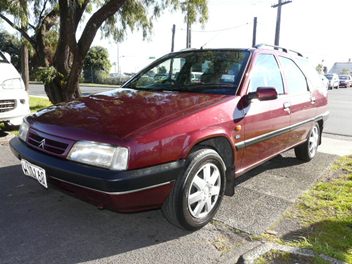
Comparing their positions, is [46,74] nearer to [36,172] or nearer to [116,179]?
[36,172]

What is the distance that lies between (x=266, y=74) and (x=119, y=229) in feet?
7.87

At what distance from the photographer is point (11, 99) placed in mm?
6531

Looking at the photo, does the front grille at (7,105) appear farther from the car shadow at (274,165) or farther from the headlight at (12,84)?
the car shadow at (274,165)

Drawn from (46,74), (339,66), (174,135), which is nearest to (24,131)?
(174,135)

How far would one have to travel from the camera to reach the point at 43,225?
3449 millimetres

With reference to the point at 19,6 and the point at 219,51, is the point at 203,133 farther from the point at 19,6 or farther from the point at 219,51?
the point at 19,6

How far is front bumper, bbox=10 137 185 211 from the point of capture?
2.80 m

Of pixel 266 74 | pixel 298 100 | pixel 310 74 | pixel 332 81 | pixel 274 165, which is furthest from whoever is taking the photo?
pixel 332 81

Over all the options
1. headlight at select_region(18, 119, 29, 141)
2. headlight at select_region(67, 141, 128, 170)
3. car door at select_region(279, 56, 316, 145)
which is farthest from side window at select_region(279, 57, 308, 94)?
headlight at select_region(18, 119, 29, 141)

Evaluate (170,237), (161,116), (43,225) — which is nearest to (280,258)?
(170,237)

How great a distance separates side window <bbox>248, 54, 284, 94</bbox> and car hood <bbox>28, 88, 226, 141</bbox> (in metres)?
0.57

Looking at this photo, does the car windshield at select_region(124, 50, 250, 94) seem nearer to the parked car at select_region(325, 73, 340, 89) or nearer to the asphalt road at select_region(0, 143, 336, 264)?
the asphalt road at select_region(0, 143, 336, 264)

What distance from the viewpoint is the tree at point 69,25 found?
793 cm

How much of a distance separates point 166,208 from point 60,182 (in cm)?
90
